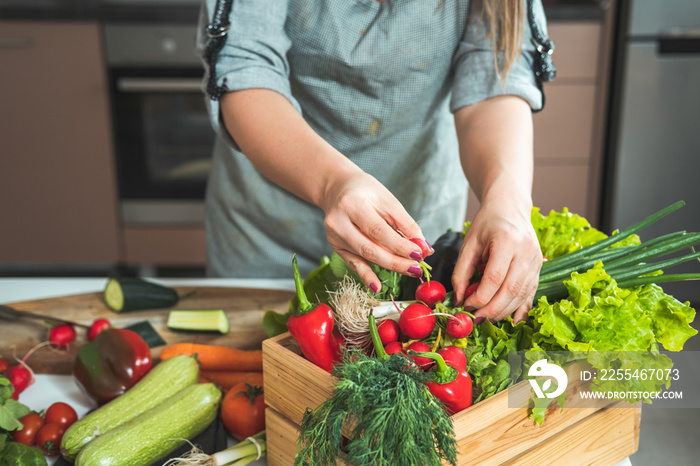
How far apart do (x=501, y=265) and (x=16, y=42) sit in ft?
8.15

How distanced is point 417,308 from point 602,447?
32cm

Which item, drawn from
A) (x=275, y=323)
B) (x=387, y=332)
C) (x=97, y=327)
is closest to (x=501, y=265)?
(x=387, y=332)

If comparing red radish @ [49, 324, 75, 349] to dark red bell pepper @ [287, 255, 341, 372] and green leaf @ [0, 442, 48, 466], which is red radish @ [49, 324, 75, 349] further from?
dark red bell pepper @ [287, 255, 341, 372]

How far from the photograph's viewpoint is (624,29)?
241cm

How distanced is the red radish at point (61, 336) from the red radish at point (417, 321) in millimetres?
693

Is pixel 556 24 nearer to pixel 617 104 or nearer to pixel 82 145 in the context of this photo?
pixel 617 104

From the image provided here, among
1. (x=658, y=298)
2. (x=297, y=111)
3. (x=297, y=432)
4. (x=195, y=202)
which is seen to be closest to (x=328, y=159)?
(x=297, y=111)

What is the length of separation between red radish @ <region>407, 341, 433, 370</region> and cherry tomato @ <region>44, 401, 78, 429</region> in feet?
1.73

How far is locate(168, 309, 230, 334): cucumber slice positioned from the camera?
1.13 metres

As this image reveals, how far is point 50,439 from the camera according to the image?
0.84 meters

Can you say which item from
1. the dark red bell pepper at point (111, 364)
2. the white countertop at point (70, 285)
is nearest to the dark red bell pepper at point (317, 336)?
the dark red bell pepper at point (111, 364)

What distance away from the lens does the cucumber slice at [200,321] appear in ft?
3.72

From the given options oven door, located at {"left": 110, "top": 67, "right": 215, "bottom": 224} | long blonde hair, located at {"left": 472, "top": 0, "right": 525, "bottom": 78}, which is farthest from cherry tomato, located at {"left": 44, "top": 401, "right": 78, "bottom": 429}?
oven door, located at {"left": 110, "top": 67, "right": 215, "bottom": 224}

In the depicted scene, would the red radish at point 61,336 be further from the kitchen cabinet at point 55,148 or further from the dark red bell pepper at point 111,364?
the kitchen cabinet at point 55,148
